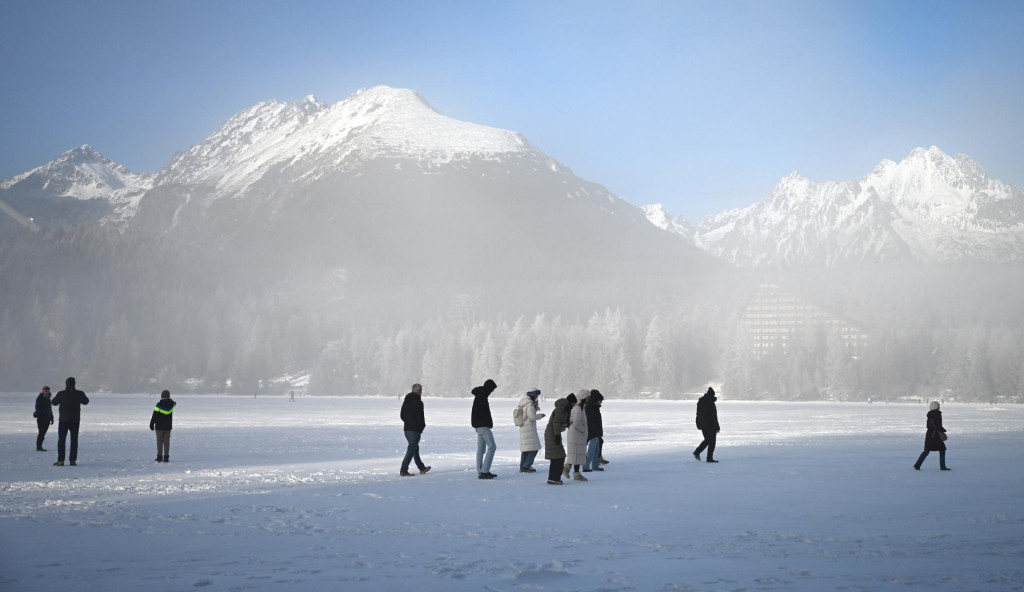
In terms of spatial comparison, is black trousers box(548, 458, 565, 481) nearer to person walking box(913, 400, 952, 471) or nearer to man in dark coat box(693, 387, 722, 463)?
man in dark coat box(693, 387, 722, 463)

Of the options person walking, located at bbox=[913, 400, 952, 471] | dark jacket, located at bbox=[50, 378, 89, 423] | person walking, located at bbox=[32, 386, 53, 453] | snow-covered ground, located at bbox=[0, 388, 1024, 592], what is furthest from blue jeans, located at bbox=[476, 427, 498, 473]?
person walking, located at bbox=[32, 386, 53, 453]

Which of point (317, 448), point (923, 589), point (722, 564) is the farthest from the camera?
point (317, 448)

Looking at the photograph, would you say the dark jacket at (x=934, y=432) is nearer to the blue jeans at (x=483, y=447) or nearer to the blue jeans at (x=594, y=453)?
the blue jeans at (x=594, y=453)

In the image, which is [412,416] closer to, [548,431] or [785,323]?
[548,431]

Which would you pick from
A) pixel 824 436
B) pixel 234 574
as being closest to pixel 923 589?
pixel 234 574

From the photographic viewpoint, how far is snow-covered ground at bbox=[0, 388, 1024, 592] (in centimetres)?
1102

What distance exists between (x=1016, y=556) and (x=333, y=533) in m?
10.5

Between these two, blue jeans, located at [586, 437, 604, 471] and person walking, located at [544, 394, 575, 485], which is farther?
blue jeans, located at [586, 437, 604, 471]

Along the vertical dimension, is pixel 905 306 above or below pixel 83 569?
above

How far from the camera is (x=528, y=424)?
76.0 feet

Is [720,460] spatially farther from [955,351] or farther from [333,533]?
[955,351]

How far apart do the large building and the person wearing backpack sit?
128 m

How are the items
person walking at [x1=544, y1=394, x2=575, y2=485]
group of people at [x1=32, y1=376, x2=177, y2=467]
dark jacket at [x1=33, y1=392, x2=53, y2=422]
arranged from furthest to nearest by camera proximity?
dark jacket at [x1=33, y1=392, x2=53, y2=422] → group of people at [x1=32, y1=376, x2=177, y2=467] → person walking at [x1=544, y1=394, x2=575, y2=485]

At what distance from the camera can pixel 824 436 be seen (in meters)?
42.0
